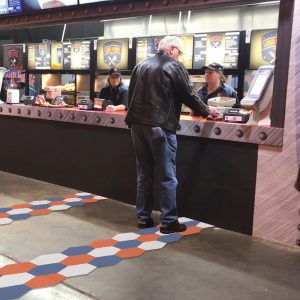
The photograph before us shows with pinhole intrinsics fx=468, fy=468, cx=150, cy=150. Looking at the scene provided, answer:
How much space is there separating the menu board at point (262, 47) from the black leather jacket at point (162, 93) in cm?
238

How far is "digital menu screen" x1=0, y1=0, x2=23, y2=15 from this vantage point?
6256mm

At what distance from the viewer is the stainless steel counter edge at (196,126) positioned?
13.1ft

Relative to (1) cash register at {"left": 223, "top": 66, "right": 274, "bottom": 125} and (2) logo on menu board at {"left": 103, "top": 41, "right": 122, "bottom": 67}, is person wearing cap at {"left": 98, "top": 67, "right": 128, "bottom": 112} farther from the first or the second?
(1) cash register at {"left": 223, "top": 66, "right": 274, "bottom": 125}

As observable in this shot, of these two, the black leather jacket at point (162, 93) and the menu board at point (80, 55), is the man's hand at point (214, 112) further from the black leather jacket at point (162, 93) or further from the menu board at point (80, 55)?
the menu board at point (80, 55)

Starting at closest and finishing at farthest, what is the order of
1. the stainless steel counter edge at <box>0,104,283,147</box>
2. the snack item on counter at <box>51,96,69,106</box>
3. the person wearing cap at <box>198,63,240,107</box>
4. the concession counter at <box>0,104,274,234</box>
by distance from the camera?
1. the stainless steel counter edge at <box>0,104,283,147</box>
2. the concession counter at <box>0,104,274,234</box>
3. the person wearing cap at <box>198,63,240,107</box>
4. the snack item on counter at <box>51,96,69,106</box>

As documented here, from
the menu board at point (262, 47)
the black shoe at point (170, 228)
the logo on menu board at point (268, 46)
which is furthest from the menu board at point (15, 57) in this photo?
the black shoe at point (170, 228)

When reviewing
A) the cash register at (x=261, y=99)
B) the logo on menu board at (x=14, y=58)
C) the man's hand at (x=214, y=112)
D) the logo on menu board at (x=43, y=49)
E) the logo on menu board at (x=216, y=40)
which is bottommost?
the man's hand at (x=214, y=112)

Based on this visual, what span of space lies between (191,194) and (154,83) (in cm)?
122

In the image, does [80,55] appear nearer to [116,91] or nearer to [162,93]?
[116,91]

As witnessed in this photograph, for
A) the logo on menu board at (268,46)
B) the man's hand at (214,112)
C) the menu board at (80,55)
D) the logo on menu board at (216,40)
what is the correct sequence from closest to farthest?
1. the man's hand at (214,112)
2. the logo on menu board at (268,46)
3. the logo on menu board at (216,40)
4. the menu board at (80,55)

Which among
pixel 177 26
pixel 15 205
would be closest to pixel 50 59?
pixel 177 26

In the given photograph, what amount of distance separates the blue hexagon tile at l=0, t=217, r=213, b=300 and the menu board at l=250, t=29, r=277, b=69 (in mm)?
2856

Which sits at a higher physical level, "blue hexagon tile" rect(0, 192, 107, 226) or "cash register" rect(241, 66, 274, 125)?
"cash register" rect(241, 66, 274, 125)

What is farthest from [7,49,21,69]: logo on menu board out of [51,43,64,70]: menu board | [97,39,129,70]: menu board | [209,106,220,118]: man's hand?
[209,106,220,118]: man's hand
